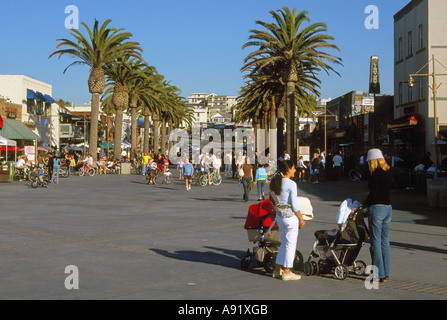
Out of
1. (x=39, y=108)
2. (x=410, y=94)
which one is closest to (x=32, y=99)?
(x=39, y=108)

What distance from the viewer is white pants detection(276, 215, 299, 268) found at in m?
7.75

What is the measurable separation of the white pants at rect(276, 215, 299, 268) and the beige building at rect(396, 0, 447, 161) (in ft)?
95.2

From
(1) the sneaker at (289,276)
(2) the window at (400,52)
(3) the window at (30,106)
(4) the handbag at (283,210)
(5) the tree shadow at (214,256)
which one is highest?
(2) the window at (400,52)

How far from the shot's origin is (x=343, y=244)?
26.0 ft

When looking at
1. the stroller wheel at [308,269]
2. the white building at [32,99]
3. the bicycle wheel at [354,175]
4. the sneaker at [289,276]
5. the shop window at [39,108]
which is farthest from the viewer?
the shop window at [39,108]

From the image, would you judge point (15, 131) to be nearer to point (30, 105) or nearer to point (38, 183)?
point (30, 105)

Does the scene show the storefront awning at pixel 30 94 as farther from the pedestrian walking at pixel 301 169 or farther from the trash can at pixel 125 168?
the pedestrian walking at pixel 301 169

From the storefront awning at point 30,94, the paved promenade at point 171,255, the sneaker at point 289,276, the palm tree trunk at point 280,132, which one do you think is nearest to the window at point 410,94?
the palm tree trunk at point 280,132

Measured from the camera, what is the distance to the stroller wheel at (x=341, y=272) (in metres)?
7.83

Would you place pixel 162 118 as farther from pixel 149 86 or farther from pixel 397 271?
pixel 397 271

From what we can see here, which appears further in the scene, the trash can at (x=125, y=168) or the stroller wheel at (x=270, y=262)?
the trash can at (x=125, y=168)

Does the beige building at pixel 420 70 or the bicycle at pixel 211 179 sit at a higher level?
the beige building at pixel 420 70

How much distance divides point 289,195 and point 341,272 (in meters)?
1.26

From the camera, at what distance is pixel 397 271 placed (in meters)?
8.45
